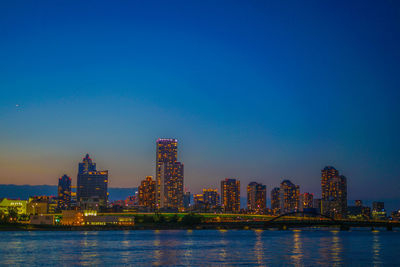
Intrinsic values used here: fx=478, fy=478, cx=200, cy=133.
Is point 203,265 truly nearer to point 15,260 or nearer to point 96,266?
→ point 96,266

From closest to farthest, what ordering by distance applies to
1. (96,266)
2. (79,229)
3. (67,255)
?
(96,266) < (67,255) < (79,229)

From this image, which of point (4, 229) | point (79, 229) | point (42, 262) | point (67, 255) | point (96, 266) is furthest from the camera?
point (79, 229)

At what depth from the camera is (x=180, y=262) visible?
71.5 meters

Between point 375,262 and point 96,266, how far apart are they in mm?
42123

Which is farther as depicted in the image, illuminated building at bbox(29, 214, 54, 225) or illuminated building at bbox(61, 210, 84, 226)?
illuminated building at bbox(61, 210, 84, 226)

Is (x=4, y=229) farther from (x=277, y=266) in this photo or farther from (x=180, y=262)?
(x=277, y=266)

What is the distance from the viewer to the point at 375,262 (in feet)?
242

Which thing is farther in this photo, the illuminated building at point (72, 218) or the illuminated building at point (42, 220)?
the illuminated building at point (72, 218)

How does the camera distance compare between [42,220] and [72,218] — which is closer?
[42,220]

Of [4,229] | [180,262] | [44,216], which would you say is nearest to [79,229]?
[44,216]

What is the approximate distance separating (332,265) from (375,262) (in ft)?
31.5

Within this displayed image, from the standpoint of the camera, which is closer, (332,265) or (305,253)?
(332,265)

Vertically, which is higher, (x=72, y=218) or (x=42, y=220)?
(x=72, y=218)

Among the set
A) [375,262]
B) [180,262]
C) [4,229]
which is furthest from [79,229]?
[375,262]
